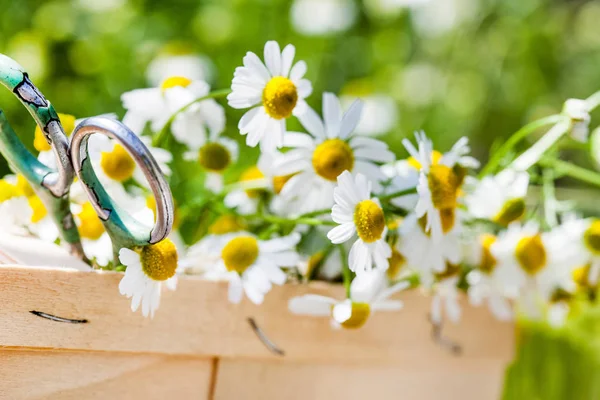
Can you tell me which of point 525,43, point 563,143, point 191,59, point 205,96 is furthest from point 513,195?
point 525,43

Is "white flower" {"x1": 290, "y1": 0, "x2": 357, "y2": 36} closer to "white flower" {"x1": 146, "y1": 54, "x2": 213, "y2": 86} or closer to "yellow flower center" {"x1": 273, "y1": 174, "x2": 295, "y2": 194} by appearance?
"white flower" {"x1": 146, "y1": 54, "x2": 213, "y2": 86}

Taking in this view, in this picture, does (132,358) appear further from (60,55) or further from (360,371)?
(60,55)

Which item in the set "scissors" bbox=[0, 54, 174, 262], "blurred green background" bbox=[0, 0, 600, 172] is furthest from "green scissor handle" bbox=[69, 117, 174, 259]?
"blurred green background" bbox=[0, 0, 600, 172]

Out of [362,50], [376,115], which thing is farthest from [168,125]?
[362,50]

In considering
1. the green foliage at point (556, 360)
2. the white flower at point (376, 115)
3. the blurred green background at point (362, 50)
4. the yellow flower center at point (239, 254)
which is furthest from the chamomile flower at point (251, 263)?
the white flower at point (376, 115)

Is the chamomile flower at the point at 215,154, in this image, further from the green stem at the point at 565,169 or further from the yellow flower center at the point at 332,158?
the green stem at the point at 565,169
